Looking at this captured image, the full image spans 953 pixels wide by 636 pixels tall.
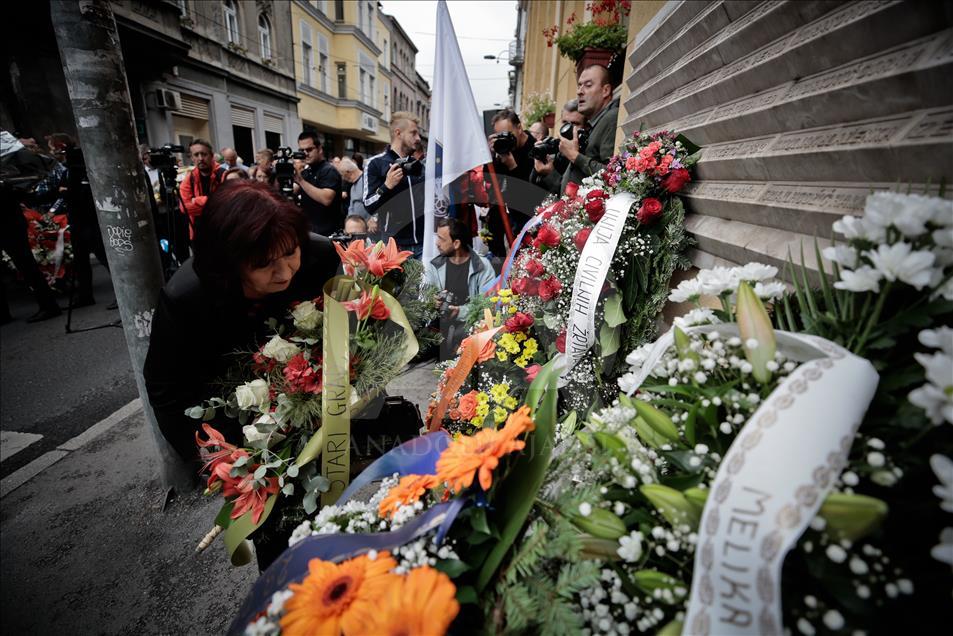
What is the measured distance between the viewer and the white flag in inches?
124

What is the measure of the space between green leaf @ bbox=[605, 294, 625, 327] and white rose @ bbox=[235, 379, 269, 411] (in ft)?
4.18

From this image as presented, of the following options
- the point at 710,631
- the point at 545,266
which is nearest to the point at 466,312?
the point at 545,266

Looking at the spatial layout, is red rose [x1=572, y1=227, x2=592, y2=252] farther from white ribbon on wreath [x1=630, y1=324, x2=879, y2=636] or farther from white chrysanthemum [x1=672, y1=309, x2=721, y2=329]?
white ribbon on wreath [x1=630, y1=324, x2=879, y2=636]

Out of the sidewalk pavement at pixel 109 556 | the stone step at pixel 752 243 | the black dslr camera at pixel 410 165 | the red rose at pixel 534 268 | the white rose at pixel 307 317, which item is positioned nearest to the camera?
the stone step at pixel 752 243

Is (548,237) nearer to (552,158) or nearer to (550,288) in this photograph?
(550,288)

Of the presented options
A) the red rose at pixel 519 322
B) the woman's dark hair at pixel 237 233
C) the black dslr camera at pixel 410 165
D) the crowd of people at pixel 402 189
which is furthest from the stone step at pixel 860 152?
the black dslr camera at pixel 410 165

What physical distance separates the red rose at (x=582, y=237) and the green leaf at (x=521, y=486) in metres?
1.01

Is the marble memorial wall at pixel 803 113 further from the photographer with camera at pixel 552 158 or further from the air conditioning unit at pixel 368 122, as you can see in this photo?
the air conditioning unit at pixel 368 122

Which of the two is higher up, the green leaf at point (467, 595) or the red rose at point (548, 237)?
the red rose at point (548, 237)

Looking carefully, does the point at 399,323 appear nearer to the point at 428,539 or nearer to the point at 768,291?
the point at 428,539

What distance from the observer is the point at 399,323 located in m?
1.57

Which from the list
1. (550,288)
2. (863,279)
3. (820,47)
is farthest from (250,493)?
(820,47)

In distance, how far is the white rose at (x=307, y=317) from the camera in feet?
4.96

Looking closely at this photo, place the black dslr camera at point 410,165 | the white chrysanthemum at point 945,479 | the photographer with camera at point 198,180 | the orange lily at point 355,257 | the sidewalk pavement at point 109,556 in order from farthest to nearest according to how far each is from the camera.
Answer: the photographer with camera at point 198,180
the black dslr camera at point 410,165
the sidewalk pavement at point 109,556
the orange lily at point 355,257
the white chrysanthemum at point 945,479
